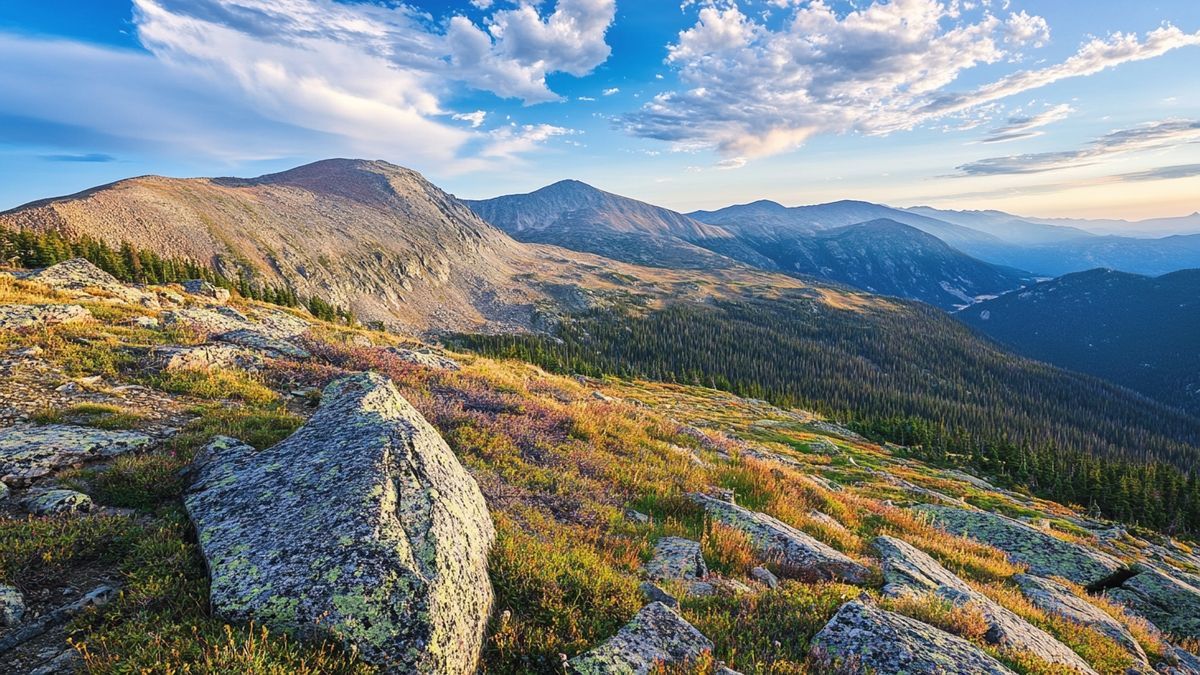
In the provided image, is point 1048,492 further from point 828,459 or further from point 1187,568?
point 828,459

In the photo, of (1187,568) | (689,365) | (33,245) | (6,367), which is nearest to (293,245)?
(33,245)

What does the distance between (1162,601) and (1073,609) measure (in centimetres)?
704

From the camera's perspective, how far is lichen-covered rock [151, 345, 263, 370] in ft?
49.9

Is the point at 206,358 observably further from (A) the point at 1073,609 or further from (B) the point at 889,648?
(A) the point at 1073,609

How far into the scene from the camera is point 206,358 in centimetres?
1636

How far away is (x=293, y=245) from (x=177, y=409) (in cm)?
15618

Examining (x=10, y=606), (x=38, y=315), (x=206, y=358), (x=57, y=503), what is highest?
(x=38, y=315)

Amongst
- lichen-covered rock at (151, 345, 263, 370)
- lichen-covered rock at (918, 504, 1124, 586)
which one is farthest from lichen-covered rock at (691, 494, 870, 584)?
lichen-covered rock at (151, 345, 263, 370)

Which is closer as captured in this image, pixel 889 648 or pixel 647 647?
pixel 647 647

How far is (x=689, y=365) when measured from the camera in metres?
164

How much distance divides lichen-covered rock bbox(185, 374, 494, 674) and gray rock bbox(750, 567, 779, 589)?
17.6ft

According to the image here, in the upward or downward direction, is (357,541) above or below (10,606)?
above

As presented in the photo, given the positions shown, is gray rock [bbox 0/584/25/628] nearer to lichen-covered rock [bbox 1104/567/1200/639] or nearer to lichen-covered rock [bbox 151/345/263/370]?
lichen-covered rock [bbox 151/345/263/370]

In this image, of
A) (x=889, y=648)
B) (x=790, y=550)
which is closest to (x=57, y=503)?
(x=889, y=648)
